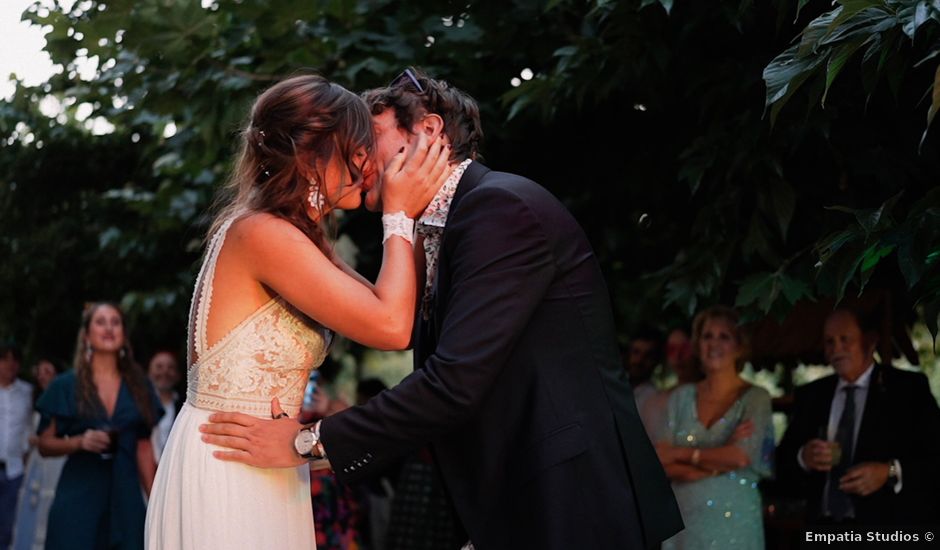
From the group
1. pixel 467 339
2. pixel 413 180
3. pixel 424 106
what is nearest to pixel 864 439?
pixel 424 106

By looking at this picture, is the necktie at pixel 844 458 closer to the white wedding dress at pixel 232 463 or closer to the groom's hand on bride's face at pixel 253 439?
the white wedding dress at pixel 232 463

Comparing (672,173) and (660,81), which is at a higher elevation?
(660,81)

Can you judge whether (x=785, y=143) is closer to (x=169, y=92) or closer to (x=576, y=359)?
(x=576, y=359)

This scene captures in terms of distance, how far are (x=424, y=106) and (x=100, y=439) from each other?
4.54 metres

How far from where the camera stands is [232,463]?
3393 mm

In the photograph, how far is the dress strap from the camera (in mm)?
3463

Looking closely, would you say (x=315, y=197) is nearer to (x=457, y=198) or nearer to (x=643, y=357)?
(x=457, y=198)

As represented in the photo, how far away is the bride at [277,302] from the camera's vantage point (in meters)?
3.35

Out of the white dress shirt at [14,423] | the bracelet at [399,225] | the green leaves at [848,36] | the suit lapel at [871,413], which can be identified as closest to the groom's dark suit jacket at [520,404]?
the bracelet at [399,225]

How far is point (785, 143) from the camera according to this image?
5.31m

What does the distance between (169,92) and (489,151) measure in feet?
5.82

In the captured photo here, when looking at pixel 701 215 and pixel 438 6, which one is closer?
pixel 701 215

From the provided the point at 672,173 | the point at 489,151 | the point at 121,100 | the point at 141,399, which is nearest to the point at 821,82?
the point at 672,173

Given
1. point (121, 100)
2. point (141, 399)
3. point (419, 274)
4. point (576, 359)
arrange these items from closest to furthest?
point (576, 359) < point (419, 274) < point (121, 100) < point (141, 399)
